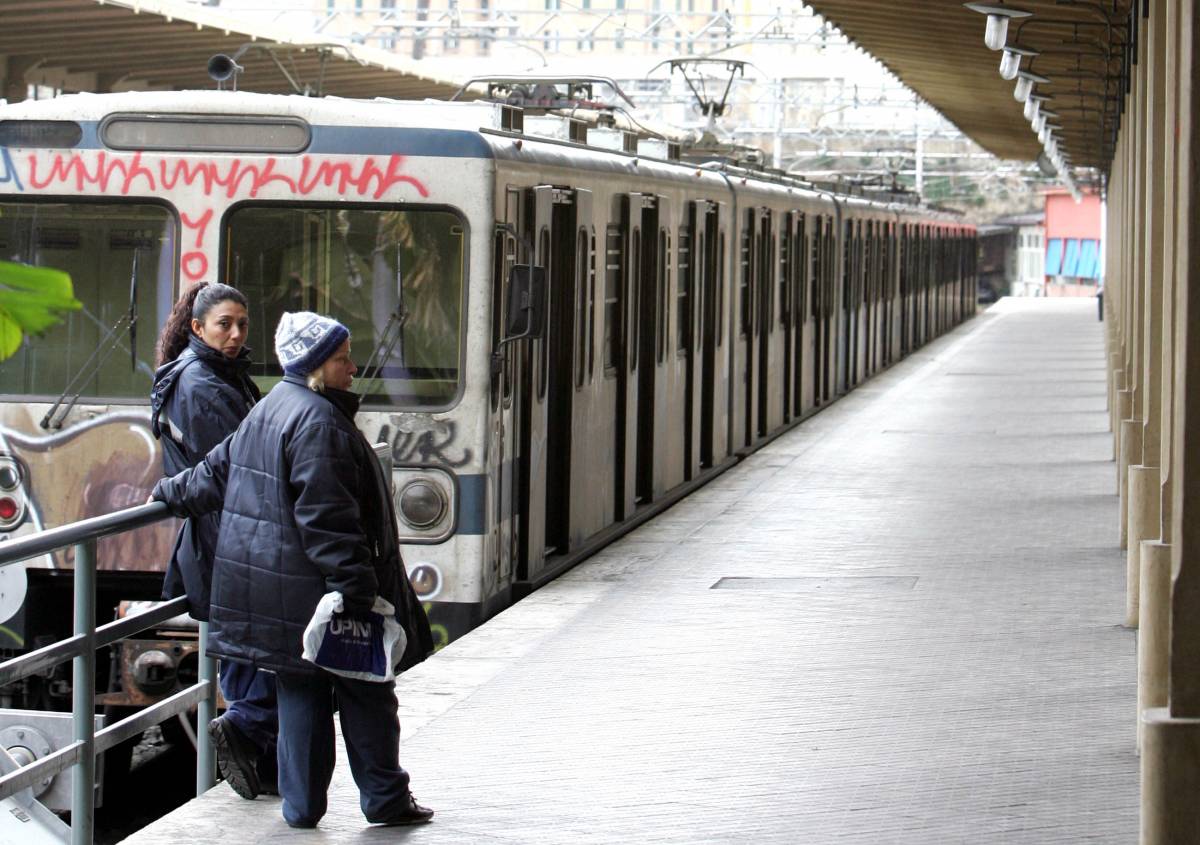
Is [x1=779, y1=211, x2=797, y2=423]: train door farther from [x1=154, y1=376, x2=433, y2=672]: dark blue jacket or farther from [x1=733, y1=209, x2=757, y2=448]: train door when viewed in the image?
[x1=154, y1=376, x2=433, y2=672]: dark blue jacket

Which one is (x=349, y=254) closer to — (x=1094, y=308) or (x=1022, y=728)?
(x=1022, y=728)

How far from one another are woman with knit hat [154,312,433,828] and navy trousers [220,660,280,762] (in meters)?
0.38

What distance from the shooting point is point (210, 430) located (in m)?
6.24

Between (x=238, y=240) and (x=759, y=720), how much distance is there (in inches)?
124

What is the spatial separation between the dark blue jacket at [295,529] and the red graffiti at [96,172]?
3.38 meters

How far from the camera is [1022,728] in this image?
7133 millimetres

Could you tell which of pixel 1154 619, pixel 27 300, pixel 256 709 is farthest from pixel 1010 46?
pixel 27 300

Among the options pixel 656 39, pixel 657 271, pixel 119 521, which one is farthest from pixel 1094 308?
pixel 119 521

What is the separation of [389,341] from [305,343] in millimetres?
3216

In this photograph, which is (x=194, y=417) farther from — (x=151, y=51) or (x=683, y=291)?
(x=151, y=51)

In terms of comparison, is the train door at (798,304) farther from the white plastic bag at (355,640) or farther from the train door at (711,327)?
the white plastic bag at (355,640)

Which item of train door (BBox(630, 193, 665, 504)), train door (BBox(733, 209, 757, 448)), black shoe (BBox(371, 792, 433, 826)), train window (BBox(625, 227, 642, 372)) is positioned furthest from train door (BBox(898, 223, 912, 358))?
black shoe (BBox(371, 792, 433, 826))

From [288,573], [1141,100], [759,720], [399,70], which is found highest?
[399,70]

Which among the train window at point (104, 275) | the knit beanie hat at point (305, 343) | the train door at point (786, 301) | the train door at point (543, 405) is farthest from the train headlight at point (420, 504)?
the train door at point (786, 301)
